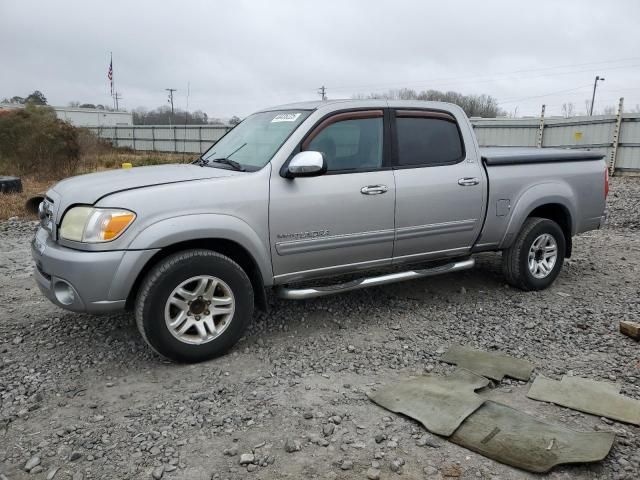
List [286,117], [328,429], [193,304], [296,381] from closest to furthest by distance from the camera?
[328,429], [296,381], [193,304], [286,117]

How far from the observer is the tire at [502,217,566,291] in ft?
17.7

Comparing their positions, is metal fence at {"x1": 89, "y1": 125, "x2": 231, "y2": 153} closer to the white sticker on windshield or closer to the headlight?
the white sticker on windshield

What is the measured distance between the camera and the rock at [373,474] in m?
2.62

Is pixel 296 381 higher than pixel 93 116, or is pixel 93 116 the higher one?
pixel 93 116

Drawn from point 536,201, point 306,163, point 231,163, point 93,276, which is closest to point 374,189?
point 306,163

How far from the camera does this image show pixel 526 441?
2879 millimetres

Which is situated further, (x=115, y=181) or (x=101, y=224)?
(x=115, y=181)

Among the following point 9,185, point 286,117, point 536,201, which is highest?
point 286,117

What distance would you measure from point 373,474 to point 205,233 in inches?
75.9

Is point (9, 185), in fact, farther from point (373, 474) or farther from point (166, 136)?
point (166, 136)

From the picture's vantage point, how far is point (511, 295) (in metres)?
5.48

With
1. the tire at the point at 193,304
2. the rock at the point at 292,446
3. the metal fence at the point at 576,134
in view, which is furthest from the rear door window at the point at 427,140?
the metal fence at the point at 576,134

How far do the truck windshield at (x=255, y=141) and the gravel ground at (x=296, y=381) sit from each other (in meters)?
1.40

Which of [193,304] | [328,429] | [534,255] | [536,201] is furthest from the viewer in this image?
[534,255]
